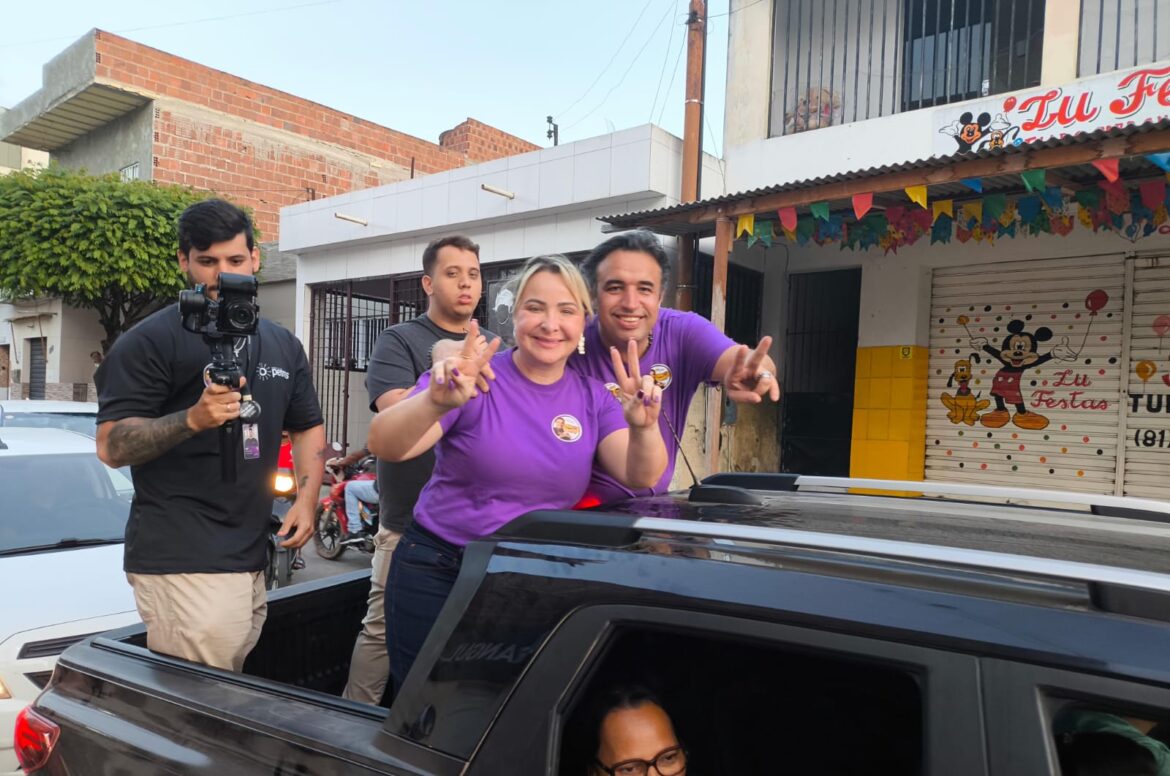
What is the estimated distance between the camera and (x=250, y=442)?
2270 mm

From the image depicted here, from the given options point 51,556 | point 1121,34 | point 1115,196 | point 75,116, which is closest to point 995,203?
point 1115,196

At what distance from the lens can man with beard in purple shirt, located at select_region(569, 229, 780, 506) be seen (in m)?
2.21

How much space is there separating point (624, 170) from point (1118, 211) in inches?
178

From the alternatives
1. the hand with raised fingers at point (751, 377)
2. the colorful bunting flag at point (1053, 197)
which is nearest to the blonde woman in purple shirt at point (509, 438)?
the hand with raised fingers at point (751, 377)

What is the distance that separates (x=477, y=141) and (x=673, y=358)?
2093 cm

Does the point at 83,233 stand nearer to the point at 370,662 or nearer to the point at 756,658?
the point at 370,662

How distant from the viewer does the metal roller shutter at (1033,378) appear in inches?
269

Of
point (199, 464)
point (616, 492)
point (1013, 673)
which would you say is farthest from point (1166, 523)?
point (199, 464)

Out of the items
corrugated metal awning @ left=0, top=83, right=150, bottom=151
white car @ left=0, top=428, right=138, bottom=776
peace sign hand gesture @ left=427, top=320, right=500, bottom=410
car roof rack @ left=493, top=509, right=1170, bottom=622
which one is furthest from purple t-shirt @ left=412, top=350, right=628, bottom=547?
corrugated metal awning @ left=0, top=83, right=150, bottom=151

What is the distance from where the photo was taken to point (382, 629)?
2402 millimetres

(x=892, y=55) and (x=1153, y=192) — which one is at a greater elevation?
(x=892, y=55)

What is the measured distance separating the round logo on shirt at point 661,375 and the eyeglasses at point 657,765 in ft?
3.61

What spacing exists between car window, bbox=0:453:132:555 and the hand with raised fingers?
3.23 m

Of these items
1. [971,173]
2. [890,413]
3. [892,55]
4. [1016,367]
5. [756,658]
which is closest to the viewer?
[756,658]
